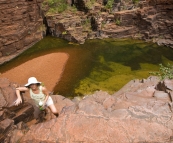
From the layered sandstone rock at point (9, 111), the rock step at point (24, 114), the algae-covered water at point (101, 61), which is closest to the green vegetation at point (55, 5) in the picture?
the algae-covered water at point (101, 61)

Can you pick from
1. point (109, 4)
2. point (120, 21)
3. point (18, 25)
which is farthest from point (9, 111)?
point (109, 4)

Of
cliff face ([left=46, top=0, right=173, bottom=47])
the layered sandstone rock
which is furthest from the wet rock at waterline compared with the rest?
cliff face ([left=46, top=0, right=173, bottom=47])

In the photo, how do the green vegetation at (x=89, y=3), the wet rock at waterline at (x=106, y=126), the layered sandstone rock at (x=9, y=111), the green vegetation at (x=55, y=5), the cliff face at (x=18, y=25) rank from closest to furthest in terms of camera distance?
the wet rock at waterline at (x=106, y=126) < the layered sandstone rock at (x=9, y=111) < the cliff face at (x=18, y=25) < the green vegetation at (x=55, y=5) < the green vegetation at (x=89, y=3)

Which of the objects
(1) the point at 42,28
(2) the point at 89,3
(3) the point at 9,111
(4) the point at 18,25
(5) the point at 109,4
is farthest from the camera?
(2) the point at 89,3

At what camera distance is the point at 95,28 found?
842 inches

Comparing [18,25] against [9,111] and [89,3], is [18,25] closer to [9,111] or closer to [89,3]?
[89,3]

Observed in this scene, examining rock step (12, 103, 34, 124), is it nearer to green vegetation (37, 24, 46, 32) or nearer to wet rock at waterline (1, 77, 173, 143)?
wet rock at waterline (1, 77, 173, 143)

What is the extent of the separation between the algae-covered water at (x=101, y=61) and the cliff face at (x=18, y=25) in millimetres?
982

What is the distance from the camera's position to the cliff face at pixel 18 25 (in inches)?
627

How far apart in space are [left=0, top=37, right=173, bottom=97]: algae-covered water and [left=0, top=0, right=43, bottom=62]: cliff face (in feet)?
3.22

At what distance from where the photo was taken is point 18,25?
17016 millimetres

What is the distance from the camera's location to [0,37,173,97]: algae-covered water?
12.3 meters

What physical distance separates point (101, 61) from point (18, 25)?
9.01 meters

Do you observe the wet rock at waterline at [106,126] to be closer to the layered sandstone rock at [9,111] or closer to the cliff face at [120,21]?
the layered sandstone rock at [9,111]
